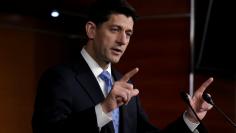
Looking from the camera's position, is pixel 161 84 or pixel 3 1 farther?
pixel 161 84

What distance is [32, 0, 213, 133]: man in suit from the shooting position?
165 cm

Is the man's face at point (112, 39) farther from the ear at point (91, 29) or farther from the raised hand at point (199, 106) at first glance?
the raised hand at point (199, 106)

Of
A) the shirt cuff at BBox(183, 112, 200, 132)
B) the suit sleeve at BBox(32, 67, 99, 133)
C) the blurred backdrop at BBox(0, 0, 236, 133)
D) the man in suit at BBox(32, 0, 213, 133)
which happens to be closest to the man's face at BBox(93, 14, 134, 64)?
the man in suit at BBox(32, 0, 213, 133)

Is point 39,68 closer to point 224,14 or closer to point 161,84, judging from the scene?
point 161,84

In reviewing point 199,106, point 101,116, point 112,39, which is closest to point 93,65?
point 112,39

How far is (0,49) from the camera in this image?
11.4 ft

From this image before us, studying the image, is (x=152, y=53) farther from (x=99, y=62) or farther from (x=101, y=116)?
(x=101, y=116)

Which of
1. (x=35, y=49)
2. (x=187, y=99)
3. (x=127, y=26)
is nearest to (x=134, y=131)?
(x=187, y=99)

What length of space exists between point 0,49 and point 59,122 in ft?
6.54

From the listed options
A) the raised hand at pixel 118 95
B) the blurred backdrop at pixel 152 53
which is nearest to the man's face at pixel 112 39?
the raised hand at pixel 118 95

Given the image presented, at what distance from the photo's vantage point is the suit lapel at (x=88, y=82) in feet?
6.14

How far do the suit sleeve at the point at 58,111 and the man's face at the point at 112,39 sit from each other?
0.19 metres

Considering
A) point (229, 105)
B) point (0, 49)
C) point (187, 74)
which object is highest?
point (0, 49)

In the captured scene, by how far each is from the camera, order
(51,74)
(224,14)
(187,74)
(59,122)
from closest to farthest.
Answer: (59,122) → (51,74) → (224,14) → (187,74)
